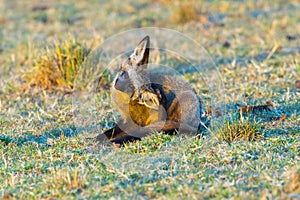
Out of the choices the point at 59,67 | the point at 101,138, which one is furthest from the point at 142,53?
the point at 59,67

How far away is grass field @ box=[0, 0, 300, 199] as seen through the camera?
380 centimetres

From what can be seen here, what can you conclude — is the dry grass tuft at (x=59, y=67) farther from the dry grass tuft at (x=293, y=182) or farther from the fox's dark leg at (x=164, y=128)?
the dry grass tuft at (x=293, y=182)

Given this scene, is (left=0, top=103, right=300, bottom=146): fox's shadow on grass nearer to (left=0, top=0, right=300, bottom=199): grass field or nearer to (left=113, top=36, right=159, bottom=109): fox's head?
(left=0, top=0, right=300, bottom=199): grass field

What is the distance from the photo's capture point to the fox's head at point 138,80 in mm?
4398

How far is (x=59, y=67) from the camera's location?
661 centimetres

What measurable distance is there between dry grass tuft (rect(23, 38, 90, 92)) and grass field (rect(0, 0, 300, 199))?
0.04 ft

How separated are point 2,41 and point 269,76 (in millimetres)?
4444

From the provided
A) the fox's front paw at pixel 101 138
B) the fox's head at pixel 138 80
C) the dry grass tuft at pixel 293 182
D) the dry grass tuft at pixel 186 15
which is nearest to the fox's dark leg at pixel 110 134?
the fox's front paw at pixel 101 138

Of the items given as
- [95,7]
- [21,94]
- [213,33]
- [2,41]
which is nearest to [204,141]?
[21,94]

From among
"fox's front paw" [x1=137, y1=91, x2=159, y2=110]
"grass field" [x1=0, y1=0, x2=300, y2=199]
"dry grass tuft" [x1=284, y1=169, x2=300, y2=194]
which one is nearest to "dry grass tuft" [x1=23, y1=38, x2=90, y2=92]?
"grass field" [x1=0, y1=0, x2=300, y2=199]

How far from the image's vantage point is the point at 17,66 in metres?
7.39

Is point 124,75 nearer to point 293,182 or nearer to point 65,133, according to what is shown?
point 65,133

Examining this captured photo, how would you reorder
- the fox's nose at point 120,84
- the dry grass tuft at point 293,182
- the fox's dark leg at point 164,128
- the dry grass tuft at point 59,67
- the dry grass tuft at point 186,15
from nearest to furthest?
the dry grass tuft at point 293,182
the fox's nose at point 120,84
the fox's dark leg at point 164,128
the dry grass tuft at point 59,67
the dry grass tuft at point 186,15

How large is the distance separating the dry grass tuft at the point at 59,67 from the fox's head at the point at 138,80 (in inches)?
78.2
